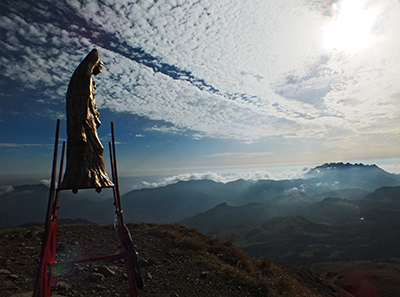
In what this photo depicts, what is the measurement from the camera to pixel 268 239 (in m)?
193

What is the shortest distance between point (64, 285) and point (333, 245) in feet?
629

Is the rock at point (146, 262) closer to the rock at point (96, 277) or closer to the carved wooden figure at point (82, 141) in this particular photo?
the rock at point (96, 277)

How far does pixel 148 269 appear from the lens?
11836mm

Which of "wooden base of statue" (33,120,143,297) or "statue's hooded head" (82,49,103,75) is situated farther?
"statue's hooded head" (82,49,103,75)

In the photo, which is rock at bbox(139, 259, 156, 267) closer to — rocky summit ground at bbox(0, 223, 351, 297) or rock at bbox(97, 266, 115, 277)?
rocky summit ground at bbox(0, 223, 351, 297)

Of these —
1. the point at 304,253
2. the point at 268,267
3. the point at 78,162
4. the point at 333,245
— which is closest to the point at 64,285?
the point at 78,162

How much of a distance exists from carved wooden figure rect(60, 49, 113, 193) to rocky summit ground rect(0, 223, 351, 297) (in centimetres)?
727

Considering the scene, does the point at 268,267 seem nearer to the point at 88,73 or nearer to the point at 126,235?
the point at 126,235

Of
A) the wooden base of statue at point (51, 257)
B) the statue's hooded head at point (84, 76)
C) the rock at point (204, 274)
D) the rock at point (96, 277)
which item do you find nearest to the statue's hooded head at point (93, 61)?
the statue's hooded head at point (84, 76)

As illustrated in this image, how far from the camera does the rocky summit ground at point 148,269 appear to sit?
968 cm

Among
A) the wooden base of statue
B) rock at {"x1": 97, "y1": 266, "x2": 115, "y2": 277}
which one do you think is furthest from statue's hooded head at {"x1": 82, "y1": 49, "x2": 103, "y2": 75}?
rock at {"x1": 97, "y1": 266, "x2": 115, "y2": 277}

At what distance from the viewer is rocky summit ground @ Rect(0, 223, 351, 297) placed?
9682 millimetres

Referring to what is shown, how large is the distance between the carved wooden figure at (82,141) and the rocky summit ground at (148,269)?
7273 millimetres

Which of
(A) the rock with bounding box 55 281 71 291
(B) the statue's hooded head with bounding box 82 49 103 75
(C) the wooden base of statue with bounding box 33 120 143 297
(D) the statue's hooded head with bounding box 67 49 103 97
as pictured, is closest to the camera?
(C) the wooden base of statue with bounding box 33 120 143 297
